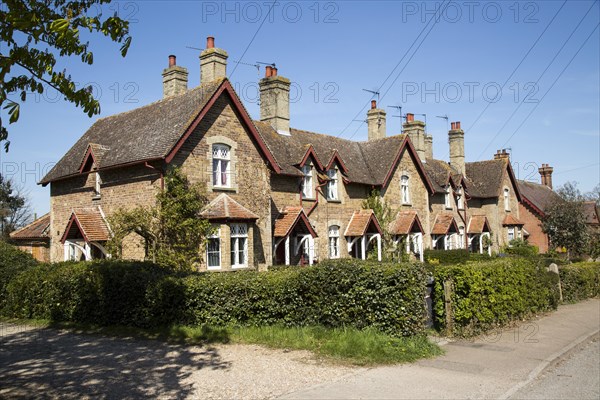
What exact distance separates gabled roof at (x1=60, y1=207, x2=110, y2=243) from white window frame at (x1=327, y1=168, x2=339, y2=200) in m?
11.1

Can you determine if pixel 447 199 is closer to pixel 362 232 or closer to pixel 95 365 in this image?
pixel 362 232

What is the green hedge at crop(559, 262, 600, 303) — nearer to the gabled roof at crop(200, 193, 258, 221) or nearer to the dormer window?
the gabled roof at crop(200, 193, 258, 221)

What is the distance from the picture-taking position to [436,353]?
11.1 m

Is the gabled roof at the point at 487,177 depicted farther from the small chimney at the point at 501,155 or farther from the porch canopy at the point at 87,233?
the porch canopy at the point at 87,233

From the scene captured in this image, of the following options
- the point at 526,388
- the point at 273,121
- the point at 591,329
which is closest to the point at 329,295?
the point at 526,388

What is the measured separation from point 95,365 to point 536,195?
4851 centimetres

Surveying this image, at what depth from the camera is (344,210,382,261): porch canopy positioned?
2744cm

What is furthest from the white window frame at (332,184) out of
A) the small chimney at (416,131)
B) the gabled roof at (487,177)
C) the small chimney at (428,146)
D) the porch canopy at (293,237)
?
the gabled roof at (487,177)

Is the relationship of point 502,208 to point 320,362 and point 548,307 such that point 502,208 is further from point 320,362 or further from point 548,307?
point 320,362

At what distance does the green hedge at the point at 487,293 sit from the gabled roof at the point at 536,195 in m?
29.6

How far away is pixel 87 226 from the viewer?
20.1 metres

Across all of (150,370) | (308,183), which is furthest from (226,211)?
(150,370)

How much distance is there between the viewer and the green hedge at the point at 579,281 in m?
20.4

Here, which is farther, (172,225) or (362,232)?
(362,232)
